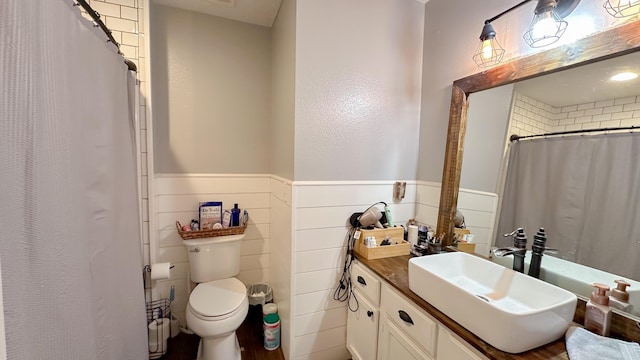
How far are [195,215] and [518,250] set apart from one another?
7.15 feet

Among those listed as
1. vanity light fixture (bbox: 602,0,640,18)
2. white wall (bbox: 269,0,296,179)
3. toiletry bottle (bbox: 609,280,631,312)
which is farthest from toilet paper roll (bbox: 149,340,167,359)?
vanity light fixture (bbox: 602,0,640,18)

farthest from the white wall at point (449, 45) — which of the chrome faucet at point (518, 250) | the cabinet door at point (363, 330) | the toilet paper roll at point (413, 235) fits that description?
the cabinet door at point (363, 330)

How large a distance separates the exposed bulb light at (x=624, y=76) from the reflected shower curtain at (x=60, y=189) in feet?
6.18

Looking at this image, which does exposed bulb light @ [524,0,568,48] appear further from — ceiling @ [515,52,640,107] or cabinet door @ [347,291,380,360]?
cabinet door @ [347,291,380,360]

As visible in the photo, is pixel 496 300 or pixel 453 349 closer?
pixel 453 349

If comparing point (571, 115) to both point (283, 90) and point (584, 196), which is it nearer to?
point (584, 196)

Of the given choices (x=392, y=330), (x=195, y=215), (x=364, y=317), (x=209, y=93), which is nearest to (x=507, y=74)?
(x=392, y=330)

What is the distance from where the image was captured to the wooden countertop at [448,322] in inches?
30.1

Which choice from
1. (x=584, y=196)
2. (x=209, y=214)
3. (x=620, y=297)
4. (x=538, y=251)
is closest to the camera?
(x=620, y=297)

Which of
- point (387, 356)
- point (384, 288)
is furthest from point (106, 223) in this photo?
point (387, 356)

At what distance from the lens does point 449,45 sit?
1.56 metres

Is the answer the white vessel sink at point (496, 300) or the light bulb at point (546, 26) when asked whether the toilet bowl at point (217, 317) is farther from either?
the light bulb at point (546, 26)

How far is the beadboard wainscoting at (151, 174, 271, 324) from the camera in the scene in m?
1.90

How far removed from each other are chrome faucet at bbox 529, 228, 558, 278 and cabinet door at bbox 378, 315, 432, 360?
0.62m
